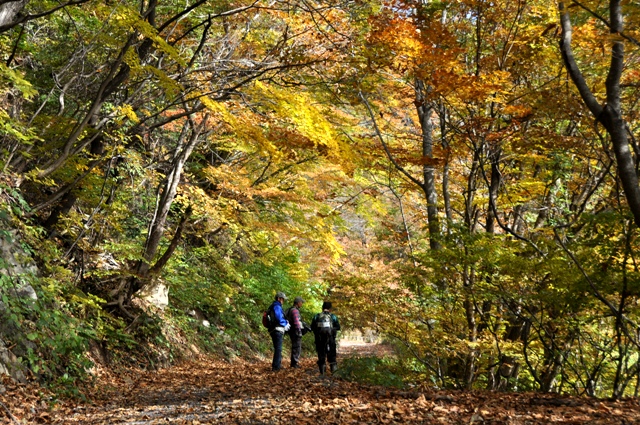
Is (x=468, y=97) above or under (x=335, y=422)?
above

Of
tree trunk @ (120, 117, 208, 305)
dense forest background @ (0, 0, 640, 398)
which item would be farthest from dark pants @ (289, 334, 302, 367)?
tree trunk @ (120, 117, 208, 305)

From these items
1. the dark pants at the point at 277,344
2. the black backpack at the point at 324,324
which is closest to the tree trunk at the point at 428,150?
the black backpack at the point at 324,324

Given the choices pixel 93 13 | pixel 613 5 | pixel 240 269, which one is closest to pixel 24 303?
pixel 93 13

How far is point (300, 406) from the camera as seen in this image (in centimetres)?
583

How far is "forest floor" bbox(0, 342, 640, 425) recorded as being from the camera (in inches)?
186

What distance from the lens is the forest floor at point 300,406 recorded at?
473 centimetres

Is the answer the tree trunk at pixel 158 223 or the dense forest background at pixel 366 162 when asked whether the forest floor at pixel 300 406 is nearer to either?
the dense forest background at pixel 366 162

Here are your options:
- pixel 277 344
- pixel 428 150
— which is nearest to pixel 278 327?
pixel 277 344

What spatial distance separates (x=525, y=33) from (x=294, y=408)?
24.9ft

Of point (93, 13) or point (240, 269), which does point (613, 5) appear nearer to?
point (93, 13)

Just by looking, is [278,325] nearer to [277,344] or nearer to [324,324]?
[277,344]

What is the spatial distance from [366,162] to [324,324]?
11.2ft

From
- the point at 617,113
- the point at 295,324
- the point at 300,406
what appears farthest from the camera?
the point at 295,324

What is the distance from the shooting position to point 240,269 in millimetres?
17625
